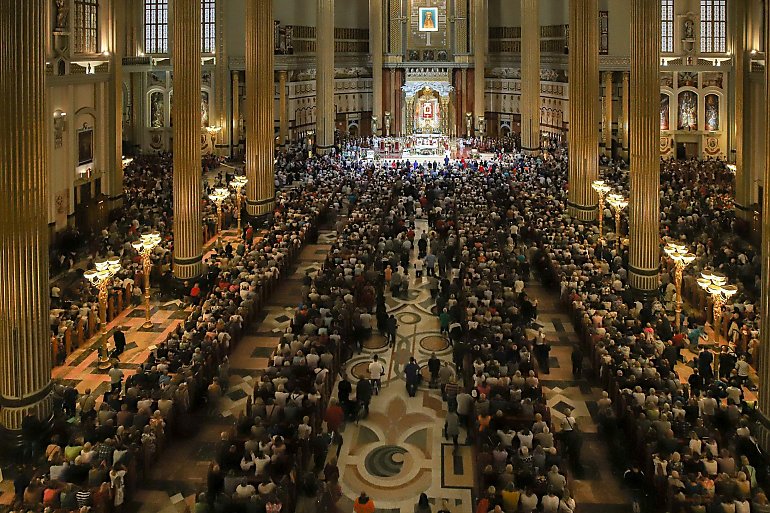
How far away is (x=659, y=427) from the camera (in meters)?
11.9

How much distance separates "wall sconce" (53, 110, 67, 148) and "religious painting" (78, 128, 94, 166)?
5.13 feet

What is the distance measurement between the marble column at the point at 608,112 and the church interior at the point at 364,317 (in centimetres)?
912

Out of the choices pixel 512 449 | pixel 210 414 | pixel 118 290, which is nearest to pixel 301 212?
pixel 118 290

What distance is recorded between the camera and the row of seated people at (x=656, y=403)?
34.5 feet

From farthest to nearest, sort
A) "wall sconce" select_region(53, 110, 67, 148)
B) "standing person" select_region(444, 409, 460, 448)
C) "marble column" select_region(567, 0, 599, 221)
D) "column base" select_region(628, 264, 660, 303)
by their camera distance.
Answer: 1. "marble column" select_region(567, 0, 599, 221)
2. "wall sconce" select_region(53, 110, 67, 148)
3. "column base" select_region(628, 264, 660, 303)
4. "standing person" select_region(444, 409, 460, 448)

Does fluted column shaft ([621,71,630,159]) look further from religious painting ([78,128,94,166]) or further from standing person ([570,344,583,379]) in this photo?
standing person ([570,344,583,379])

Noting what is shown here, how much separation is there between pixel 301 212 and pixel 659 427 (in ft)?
66.6

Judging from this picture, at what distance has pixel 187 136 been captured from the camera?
21.9 m

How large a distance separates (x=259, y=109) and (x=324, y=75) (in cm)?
2006

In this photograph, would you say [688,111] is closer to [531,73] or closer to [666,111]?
[666,111]

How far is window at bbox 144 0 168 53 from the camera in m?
44.7

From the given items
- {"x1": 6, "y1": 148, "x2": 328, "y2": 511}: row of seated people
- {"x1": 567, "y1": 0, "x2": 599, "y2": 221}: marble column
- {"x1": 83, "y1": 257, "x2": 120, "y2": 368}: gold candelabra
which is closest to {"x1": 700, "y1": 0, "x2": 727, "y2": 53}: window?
{"x1": 567, "y1": 0, "x2": 599, "y2": 221}: marble column

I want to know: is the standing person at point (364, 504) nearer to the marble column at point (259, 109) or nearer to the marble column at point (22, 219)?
the marble column at point (22, 219)

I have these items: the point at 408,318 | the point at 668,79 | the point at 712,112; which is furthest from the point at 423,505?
the point at 668,79
